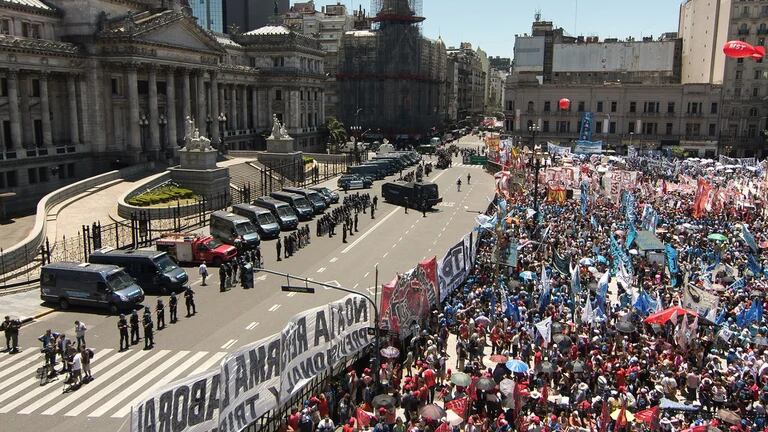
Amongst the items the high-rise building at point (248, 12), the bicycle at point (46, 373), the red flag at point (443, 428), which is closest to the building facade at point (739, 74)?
the red flag at point (443, 428)

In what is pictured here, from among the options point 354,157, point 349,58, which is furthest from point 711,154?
point 349,58

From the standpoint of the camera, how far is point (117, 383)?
2200 cm

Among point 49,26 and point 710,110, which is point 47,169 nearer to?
point 49,26

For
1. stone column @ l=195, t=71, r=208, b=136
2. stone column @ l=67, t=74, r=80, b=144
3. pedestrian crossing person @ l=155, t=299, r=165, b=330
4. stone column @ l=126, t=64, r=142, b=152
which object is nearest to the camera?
pedestrian crossing person @ l=155, t=299, r=165, b=330

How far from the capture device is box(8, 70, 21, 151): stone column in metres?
53.4

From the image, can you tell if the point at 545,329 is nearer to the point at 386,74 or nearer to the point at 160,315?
the point at 160,315

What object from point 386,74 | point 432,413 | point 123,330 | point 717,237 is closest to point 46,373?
point 123,330

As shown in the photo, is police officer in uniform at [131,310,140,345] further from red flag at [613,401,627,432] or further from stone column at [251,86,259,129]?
stone column at [251,86,259,129]

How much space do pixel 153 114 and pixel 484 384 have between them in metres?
53.8

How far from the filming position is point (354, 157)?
290ft

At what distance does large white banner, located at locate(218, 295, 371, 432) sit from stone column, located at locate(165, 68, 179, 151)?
171 feet

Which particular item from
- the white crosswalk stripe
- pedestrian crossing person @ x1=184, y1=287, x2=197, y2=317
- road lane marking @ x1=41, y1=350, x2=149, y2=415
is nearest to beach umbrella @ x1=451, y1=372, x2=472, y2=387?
the white crosswalk stripe

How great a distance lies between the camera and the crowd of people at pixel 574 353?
1862cm

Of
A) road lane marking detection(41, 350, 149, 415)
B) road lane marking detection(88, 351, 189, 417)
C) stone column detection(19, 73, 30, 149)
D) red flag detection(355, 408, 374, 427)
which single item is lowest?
road lane marking detection(41, 350, 149, 415)
